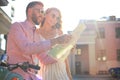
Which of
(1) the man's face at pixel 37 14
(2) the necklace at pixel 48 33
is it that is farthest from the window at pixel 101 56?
(1) the man's face at pixel 37 14

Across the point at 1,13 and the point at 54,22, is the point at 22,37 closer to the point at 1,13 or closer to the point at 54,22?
the point at 54,22

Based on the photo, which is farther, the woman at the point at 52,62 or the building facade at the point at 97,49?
the building facade at the point at 97,49

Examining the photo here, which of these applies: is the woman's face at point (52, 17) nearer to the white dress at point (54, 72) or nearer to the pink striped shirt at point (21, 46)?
the white dress at point (54, 72)

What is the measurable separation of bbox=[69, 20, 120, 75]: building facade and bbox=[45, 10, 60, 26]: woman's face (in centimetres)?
4695

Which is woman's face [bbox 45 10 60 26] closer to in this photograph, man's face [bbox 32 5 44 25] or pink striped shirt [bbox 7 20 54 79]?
man's face [bbox 32 5 44 25]

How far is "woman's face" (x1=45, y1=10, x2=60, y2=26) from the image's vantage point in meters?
3.84

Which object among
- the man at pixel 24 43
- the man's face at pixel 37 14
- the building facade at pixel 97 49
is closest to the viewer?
the man at pixel 24 43

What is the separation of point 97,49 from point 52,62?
162 feet

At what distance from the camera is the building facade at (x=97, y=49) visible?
51031mm

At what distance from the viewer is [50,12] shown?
3.87 metres

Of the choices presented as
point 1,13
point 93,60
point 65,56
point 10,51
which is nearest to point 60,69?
point 65,56

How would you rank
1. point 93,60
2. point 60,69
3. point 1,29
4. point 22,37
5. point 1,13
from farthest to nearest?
point 93,60, point 1,29, point 1,13, point 60,69, point 22,37

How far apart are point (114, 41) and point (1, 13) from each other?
33892mm

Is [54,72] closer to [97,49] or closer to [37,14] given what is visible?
[37,14]
